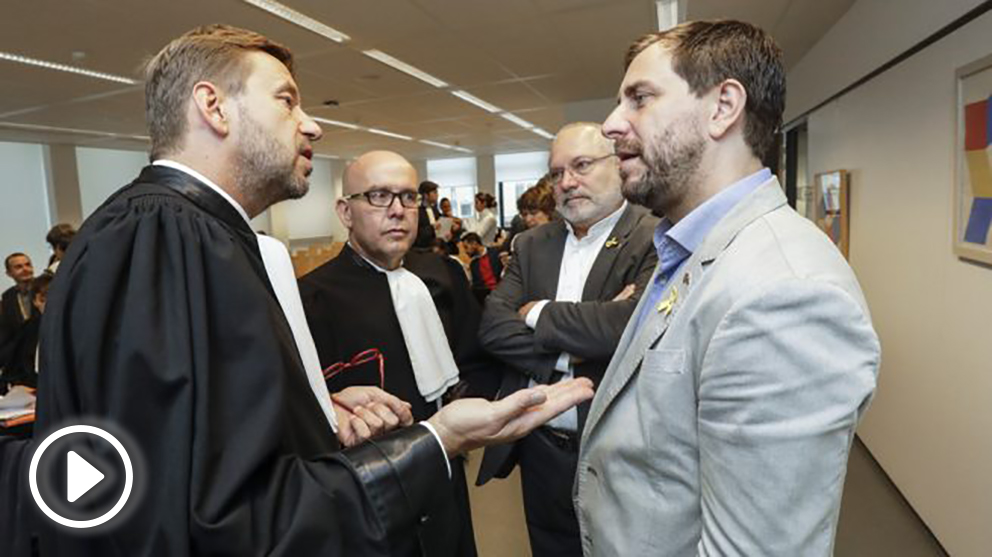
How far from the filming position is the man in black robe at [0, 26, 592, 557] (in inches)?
27.2

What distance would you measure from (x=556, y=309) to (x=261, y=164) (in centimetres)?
94

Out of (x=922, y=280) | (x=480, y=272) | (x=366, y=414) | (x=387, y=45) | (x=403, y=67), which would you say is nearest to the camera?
(x=366, y=414)

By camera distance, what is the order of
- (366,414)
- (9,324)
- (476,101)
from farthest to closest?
(476,101)
(9,324)
(366,414)

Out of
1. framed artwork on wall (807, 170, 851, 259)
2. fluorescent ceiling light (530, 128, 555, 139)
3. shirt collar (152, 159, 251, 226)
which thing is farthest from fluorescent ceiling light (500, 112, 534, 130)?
shirt collar (152, 159, 251, 226)

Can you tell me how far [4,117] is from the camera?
772cm

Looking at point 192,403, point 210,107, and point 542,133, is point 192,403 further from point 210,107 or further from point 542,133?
point 542,133

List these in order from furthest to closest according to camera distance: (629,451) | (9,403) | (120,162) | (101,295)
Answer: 1. (120,162)
2. (9,403)
3. (629,451)
4. (101,295)

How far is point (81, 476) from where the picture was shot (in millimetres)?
718

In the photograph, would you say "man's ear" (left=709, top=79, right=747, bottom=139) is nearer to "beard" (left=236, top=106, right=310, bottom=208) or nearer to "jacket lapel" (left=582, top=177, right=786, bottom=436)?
"jacket lapel" (left=582, top=177, right=786, bottom=436)

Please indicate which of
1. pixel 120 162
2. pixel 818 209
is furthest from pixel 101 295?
pixel 120 162

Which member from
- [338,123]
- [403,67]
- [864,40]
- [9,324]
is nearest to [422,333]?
[9,324]

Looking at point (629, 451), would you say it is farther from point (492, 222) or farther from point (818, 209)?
point (492, 222)

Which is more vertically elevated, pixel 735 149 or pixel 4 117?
pixel 4 117

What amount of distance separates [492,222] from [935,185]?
594 centimetres
